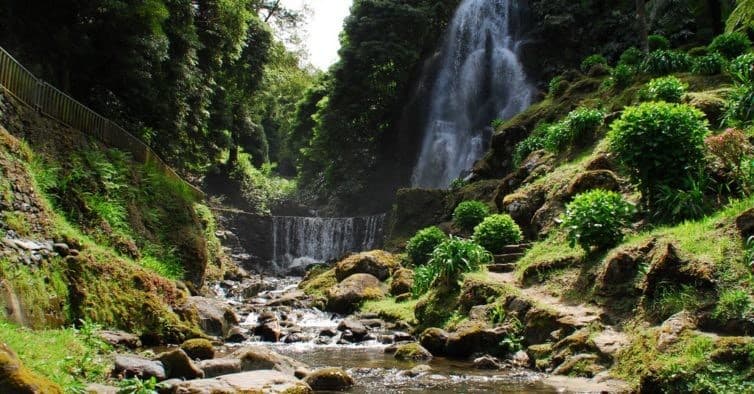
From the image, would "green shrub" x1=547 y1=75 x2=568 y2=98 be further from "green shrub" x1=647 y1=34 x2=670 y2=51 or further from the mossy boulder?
the mossy boulder

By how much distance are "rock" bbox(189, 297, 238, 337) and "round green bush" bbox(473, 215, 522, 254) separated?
6521 mm

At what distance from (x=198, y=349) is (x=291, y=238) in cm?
2250

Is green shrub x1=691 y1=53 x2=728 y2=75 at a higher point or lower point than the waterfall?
higher

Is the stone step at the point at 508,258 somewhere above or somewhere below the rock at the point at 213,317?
above

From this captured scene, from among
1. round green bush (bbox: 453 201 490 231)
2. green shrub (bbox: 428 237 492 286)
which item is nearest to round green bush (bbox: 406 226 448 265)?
round green bush (bbox: 453 201 490 231)

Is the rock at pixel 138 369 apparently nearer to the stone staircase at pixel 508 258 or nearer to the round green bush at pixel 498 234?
the stone staircase at pixel 508 258

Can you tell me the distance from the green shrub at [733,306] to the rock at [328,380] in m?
4.59

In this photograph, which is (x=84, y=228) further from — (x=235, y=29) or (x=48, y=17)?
(x=235, y=29)

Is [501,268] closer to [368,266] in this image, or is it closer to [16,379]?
[368,266]

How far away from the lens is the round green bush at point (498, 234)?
14.9 metres

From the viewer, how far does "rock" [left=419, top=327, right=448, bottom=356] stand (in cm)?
1025

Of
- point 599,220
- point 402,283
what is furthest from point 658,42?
point 599,220

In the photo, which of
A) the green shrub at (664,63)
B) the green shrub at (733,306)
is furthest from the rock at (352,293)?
the green shrub at (664,63)

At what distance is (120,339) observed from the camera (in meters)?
9.06
